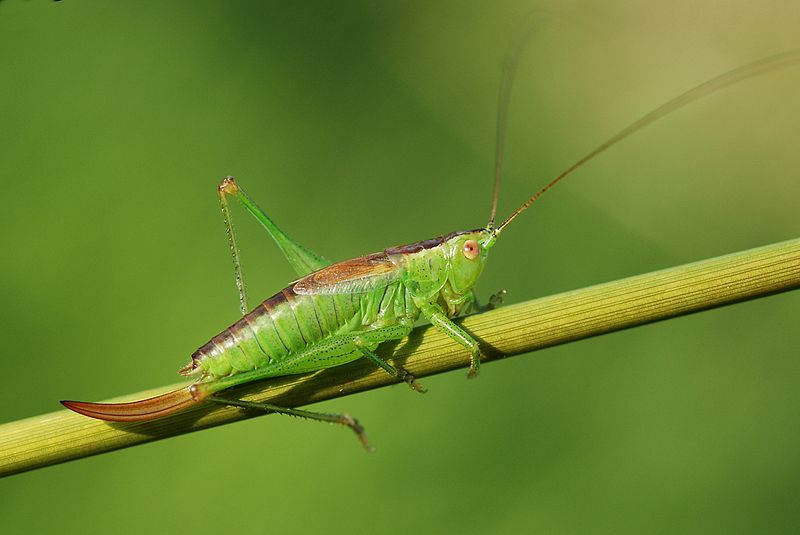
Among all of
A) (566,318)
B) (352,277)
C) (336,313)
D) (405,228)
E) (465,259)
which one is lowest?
(566,318)

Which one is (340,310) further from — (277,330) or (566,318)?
(566,318)

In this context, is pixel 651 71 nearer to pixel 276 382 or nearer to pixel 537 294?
pixel 537 294

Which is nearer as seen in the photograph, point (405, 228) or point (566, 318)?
point (566, 318)

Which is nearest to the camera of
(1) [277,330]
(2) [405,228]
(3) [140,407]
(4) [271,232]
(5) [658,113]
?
(3) [140,407]

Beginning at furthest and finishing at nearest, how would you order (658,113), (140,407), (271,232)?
1. (658,113)
2. (271,232)
3. (140,407)

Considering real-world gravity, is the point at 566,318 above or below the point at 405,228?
below

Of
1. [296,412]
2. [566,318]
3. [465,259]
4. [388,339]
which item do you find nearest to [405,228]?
[465,259]

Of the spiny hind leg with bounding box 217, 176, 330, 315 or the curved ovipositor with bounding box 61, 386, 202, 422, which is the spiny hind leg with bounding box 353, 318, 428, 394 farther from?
the curved ovipositor with bounding box 61, 386, 202, 422
